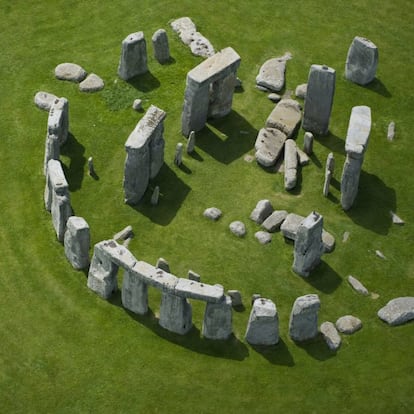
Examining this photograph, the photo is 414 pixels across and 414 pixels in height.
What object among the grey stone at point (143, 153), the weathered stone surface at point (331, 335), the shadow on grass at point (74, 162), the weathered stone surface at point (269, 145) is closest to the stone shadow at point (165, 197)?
the grey stone at point (143, 153)

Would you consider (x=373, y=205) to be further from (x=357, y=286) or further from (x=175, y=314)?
(x=175, y=314)

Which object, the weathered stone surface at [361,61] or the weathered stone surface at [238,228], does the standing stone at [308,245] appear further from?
the weathered stone surface at [361,61]

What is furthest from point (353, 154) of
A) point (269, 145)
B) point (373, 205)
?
point (269, 145)

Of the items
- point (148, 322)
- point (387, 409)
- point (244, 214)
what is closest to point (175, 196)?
point (244, 214)

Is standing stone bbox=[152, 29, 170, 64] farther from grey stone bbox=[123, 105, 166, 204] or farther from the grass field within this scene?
grey stone bbox=[123, 105, 166, 204]

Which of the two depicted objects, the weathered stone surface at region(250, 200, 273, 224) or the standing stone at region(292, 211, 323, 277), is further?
the weathered stone surface at region(250, 200, 273, 224)

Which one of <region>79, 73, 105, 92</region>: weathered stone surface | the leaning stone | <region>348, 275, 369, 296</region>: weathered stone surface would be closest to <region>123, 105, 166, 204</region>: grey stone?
<region>79, 73, 105, 92</region>: weathered stone surface

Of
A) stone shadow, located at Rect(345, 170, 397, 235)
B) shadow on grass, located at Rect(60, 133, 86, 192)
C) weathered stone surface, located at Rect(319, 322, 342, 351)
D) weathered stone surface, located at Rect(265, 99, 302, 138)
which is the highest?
weathered stone surface, located at Rect(265, 99, 302, 138)

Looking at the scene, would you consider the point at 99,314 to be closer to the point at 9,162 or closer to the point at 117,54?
the point at 9,162
